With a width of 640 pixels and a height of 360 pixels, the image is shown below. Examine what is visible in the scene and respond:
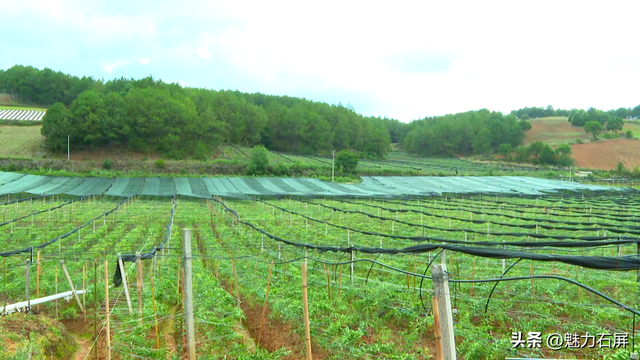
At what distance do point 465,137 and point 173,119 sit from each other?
187 ft

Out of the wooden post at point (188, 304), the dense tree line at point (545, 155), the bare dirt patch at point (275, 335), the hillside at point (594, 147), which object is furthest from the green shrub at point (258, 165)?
the hillside at point (594, 147)

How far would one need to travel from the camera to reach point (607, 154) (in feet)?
222

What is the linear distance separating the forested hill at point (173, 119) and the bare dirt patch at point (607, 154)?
2924cm

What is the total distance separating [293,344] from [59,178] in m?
30.2

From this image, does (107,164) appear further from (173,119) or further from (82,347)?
(82,347)

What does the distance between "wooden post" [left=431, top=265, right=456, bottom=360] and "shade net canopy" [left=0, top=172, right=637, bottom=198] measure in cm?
2414

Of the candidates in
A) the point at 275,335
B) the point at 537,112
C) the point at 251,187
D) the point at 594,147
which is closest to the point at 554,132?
the point at 594,147

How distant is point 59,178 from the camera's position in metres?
30.4

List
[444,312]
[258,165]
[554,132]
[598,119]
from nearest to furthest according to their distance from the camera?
[444,312]
[258,165]
[598,119]
[554,132]

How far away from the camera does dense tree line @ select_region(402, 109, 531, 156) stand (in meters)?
81.1

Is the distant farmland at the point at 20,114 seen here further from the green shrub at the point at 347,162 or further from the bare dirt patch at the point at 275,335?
the bare dirt patch at the point at 275,335

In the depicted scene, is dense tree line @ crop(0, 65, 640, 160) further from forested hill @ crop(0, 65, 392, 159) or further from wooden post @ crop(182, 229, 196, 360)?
wooden post @ crop(182, 229, 196, 360)

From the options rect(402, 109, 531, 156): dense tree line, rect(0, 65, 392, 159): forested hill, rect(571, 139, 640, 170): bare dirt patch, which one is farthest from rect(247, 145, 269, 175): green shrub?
rect(402, 109, 531, 156): dense tree line

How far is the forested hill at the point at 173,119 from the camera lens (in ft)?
149
